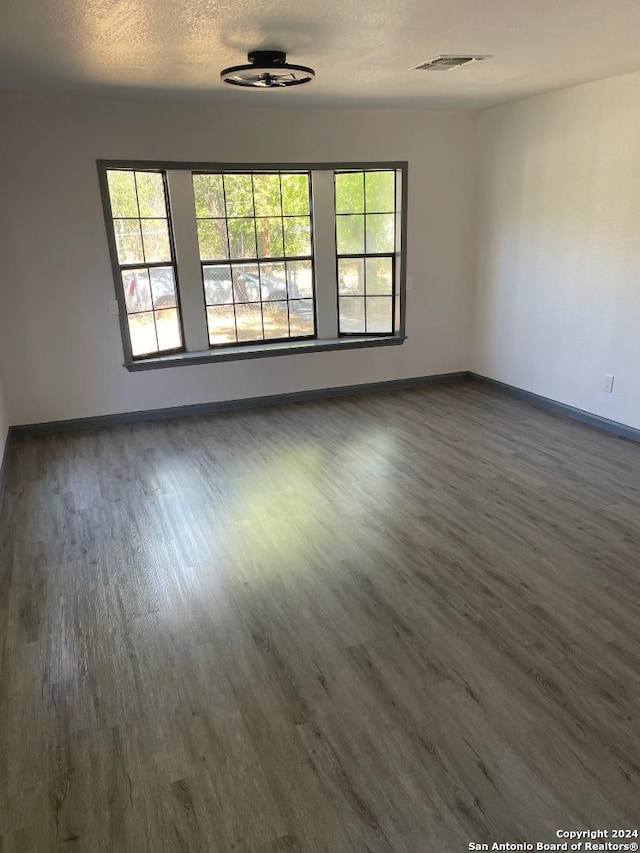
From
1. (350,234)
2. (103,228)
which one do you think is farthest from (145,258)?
(350,234)

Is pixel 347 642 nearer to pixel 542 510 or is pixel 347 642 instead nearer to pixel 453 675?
pixel 453 675

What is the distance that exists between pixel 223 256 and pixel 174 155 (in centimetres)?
93

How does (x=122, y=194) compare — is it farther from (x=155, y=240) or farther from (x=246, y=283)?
(x=246, y=283)

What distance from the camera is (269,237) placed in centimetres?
564

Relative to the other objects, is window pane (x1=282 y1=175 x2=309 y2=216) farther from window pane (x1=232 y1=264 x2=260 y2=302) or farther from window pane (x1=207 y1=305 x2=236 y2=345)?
window pane (x1=207 y1=305 x2=236 y2=345)

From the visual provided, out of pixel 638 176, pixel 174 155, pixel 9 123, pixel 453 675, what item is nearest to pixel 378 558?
pixel 453 675

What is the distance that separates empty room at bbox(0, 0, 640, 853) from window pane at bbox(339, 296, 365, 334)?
2 cm

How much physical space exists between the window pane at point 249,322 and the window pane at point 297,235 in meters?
0.63

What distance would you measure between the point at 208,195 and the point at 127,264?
0.97m

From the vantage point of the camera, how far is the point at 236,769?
192cm

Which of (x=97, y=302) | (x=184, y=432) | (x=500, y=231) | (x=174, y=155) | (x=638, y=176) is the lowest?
(x=184, y=432)

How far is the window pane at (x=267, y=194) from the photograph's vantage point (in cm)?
550

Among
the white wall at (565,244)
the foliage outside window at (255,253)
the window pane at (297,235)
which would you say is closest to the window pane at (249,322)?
the foliage outside window at (255,253)

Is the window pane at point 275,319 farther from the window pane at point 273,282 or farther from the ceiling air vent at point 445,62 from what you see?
the ceiling air vent at point 445,62
